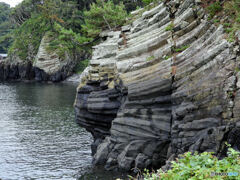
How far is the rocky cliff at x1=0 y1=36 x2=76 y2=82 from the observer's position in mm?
99125

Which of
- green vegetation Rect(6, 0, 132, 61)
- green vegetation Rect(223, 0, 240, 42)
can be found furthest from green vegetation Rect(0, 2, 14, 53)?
green vegetation Rect(223, 0, 240, 42)

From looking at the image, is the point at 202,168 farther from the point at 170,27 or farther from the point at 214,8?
the point at 170,27

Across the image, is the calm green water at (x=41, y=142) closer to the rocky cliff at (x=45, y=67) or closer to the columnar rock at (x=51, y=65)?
the columnar rock at (x=51, y=65)

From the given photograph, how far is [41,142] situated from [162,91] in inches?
763

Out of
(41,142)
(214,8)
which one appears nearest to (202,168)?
(214,8)

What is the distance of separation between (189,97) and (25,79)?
94.1m

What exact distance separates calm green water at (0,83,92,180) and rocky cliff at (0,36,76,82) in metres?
36.1

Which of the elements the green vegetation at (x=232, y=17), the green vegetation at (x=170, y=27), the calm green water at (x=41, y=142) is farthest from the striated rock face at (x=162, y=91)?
the calm green water at (x=41, y=142)

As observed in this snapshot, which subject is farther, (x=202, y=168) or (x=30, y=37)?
(x=30, y=37)

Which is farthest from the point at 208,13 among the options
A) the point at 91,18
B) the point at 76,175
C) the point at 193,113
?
the point at 91,18

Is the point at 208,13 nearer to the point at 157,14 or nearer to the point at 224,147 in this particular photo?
the point at 157,14

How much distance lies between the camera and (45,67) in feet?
325

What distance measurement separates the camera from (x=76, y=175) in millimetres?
27516

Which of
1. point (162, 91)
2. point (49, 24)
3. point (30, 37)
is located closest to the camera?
point (162, 91)
